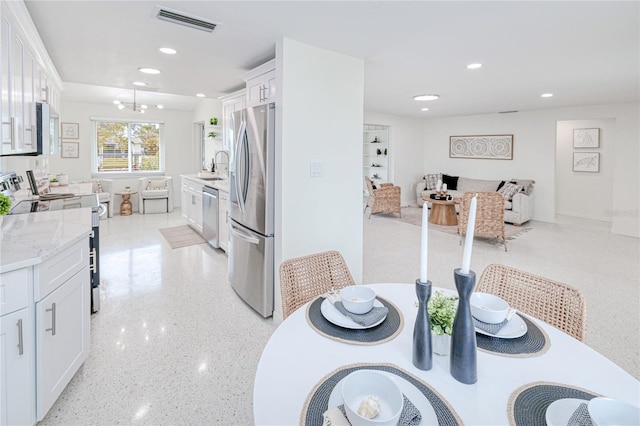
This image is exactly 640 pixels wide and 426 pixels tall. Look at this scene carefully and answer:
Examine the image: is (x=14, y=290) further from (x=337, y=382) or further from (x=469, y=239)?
(x=469, y=239)

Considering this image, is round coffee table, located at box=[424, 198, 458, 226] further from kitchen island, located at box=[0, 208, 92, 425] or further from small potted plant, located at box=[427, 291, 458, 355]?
kitchen island, located at box=[0, 208, 92, 425]

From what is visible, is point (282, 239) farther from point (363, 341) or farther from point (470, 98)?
point (470, 98)

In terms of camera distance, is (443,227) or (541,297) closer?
(541,297)

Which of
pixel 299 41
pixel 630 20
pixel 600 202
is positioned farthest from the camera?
pixel 600 202

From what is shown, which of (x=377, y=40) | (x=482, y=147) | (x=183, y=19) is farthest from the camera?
(x=482, y=147)

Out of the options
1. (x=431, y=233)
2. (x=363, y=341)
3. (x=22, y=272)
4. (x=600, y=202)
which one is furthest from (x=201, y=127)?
(x=600, y=202)

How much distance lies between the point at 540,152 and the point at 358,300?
297 inches

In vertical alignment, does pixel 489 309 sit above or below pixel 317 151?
below

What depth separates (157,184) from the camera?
7648mm

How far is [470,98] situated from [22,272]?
6020 millimetres

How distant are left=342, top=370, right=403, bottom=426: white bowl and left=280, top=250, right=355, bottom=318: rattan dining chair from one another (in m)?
0.75

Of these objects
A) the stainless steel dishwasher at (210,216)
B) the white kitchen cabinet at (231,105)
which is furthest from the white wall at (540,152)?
the stainless steel dishwasher at (210,216)

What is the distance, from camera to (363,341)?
117 cm

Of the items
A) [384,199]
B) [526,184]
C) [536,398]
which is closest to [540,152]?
[526,184]
